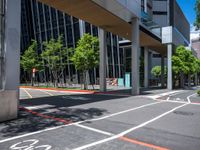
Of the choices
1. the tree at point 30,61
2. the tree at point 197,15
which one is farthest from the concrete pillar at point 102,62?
the tree at point 30,61

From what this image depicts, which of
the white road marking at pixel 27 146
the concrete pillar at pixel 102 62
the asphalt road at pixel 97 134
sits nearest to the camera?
the white road marking at pixel 27 146

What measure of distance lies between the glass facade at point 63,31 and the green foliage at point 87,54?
13.2 metres

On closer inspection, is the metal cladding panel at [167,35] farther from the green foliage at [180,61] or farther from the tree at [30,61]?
the tree at [30,61]

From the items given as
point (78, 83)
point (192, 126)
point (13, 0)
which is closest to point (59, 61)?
point (78, 83)

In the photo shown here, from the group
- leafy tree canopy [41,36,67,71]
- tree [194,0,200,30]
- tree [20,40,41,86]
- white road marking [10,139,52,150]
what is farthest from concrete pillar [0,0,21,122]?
tree [20,40,41,86]

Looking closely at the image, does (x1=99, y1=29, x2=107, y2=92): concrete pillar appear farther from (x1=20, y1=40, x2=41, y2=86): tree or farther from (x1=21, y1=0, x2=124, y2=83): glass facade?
(x1=20, y1=40, x2=41, y2=86): tree

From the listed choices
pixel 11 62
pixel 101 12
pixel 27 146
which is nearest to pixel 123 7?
pixel 101 12

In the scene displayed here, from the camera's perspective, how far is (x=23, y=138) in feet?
18.6

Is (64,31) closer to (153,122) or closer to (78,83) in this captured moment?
(78,83)

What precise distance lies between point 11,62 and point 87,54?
17414 mm

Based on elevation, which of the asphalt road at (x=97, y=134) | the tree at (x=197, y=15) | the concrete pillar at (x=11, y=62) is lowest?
the asphalt road at (x=97, y=134)

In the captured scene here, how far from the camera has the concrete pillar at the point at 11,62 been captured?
780 cm

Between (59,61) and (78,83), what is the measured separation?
9.80m

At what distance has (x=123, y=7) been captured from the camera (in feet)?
59.7
